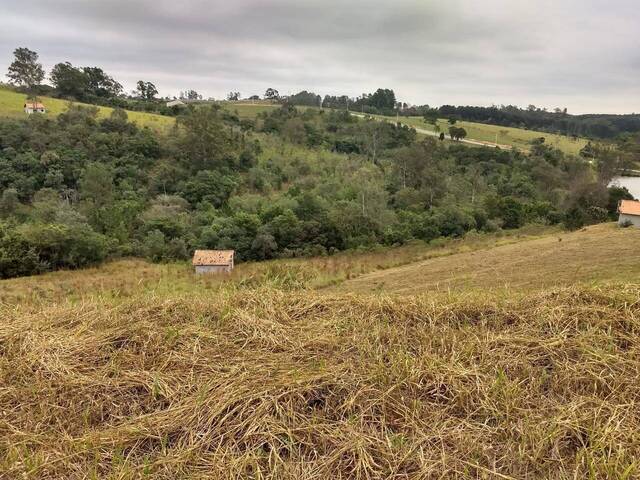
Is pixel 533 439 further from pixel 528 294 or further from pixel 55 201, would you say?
pixel 55 201

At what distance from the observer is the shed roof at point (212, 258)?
731 inches

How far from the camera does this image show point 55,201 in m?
25.6

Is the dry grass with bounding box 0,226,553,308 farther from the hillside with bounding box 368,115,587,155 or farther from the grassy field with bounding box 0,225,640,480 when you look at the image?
the hillside with bounding box 368,115,587,155

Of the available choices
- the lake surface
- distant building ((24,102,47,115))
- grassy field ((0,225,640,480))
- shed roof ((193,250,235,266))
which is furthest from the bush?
the lake surface

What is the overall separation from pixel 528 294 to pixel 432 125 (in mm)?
65803

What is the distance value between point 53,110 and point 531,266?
143ft

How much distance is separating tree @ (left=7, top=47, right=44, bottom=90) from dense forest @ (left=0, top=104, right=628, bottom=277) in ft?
47.8

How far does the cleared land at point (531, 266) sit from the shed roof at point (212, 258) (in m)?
7.64

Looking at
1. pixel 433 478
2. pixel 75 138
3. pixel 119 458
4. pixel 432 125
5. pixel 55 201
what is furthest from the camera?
pixel 432 125

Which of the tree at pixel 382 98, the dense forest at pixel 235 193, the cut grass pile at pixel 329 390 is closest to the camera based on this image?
the cut grass pile at pixel 329 390

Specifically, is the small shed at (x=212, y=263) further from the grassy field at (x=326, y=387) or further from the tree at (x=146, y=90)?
the tree at (x=146, y=90)

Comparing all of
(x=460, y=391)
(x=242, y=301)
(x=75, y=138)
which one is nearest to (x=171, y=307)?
(x=242, y=301)

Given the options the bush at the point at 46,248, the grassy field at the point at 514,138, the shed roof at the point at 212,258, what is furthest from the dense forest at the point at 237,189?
the grassy field at the point at 514,138

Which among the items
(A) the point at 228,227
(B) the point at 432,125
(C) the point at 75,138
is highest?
(B) the point at 432,125
